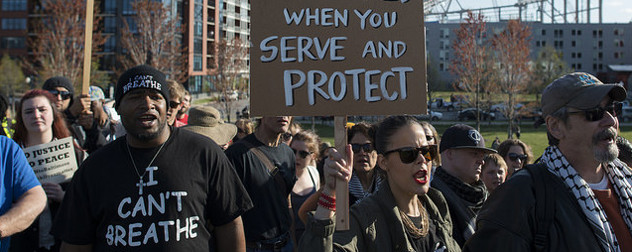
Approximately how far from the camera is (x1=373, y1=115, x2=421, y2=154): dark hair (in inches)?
125

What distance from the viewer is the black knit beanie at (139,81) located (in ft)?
9.50

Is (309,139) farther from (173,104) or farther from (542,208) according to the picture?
(542,208)

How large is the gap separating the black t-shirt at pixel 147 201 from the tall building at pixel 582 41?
91.5m

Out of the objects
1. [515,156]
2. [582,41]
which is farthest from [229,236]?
[582,41]

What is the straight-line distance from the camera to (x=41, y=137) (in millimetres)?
4344

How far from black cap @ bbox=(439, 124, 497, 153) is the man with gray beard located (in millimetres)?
1250

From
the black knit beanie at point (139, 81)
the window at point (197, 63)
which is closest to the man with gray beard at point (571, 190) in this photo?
the black knit beanie at point (139, 81)

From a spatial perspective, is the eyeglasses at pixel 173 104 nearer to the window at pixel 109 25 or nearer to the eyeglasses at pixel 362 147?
the eyeglasses at pixel 362 147

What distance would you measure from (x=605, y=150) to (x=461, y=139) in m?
1.53

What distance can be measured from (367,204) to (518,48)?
37.5 m

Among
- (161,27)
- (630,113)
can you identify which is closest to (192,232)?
(161,27)

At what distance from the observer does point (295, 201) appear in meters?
5.33

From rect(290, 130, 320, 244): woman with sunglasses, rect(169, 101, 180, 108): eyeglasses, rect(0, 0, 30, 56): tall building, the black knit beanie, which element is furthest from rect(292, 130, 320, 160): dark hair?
rect(0, 0, 30, 56): tall building

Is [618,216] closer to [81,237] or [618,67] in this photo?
[81,237]
